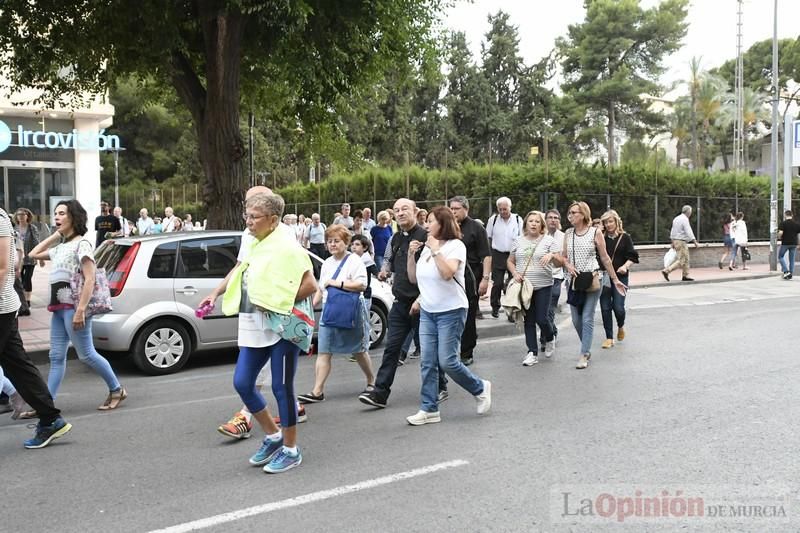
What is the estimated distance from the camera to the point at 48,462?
5031 mm

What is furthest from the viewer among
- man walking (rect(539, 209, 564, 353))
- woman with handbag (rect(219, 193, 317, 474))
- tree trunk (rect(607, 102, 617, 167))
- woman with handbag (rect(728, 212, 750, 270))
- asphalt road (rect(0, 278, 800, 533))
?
tree trunk (rect(607, 102, 617, 167))

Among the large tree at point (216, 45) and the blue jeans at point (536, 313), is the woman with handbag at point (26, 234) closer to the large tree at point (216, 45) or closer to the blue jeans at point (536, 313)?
the large tree at point (216, 45)

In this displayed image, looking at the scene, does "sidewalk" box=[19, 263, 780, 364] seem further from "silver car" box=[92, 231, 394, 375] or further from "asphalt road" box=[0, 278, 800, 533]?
"asphalt road" box=[0, 278, 800, 533]

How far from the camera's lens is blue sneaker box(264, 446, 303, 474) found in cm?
468

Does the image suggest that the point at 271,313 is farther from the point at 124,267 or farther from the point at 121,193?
the point at 121,193

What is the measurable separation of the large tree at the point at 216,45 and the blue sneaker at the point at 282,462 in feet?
23.2

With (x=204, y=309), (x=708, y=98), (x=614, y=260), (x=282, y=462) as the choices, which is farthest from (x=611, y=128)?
(x=282, y=462)

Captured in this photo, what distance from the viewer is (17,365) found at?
5301 mm

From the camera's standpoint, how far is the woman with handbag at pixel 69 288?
6004mm

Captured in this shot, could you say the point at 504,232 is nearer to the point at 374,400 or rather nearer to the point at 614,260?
the point at 614,260

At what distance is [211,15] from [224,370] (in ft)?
18.5

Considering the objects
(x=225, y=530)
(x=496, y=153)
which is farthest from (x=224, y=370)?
(x=496, y=153)

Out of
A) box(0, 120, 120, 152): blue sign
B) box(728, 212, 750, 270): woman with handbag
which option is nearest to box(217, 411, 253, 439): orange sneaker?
box(728, 212, 750, 270): woman with handbag

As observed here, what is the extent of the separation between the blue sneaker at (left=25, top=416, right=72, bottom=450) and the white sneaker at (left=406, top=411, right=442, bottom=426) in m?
2.61
